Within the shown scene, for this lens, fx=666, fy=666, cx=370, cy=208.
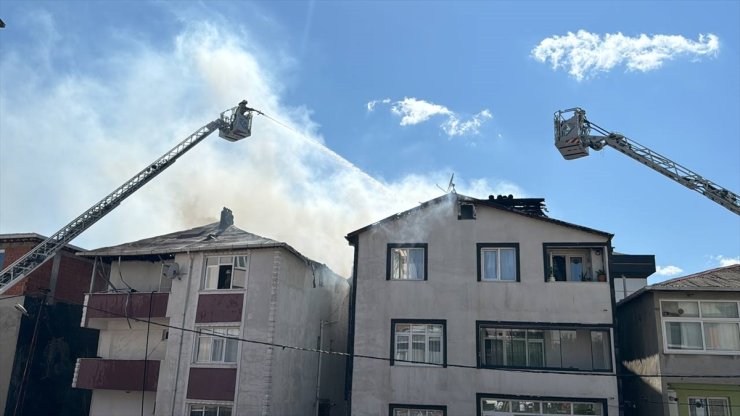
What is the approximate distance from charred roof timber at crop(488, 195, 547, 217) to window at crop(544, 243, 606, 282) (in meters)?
2.34

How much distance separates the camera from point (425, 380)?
25828mm

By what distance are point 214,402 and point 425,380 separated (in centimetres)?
889

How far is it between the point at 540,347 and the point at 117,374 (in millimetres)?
18205

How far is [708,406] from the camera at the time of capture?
2403 centimetres

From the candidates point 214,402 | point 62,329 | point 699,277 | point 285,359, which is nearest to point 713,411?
point 699,277

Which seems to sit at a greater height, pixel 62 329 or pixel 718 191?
pixel 718 191

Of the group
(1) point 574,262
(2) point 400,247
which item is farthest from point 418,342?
(1) point 574,262

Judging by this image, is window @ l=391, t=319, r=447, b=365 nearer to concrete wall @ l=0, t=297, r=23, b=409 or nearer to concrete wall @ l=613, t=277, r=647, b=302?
concrete wall @ l=613, t=277, r=647, b=302

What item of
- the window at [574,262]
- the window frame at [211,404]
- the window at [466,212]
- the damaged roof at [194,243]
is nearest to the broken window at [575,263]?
the window at [574,262]

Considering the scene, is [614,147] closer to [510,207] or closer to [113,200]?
[510,207]

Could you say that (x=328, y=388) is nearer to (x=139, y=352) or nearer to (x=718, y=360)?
(x=139, y=352)

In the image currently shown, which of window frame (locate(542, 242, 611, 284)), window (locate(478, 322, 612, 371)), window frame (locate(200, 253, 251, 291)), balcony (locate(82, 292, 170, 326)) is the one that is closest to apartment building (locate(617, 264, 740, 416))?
window (locate(478, 322, 612, 371))

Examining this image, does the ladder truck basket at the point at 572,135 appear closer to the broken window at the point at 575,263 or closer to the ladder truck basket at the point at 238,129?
the broken window at the point at 575,263

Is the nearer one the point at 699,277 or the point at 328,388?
the point at 699,277
